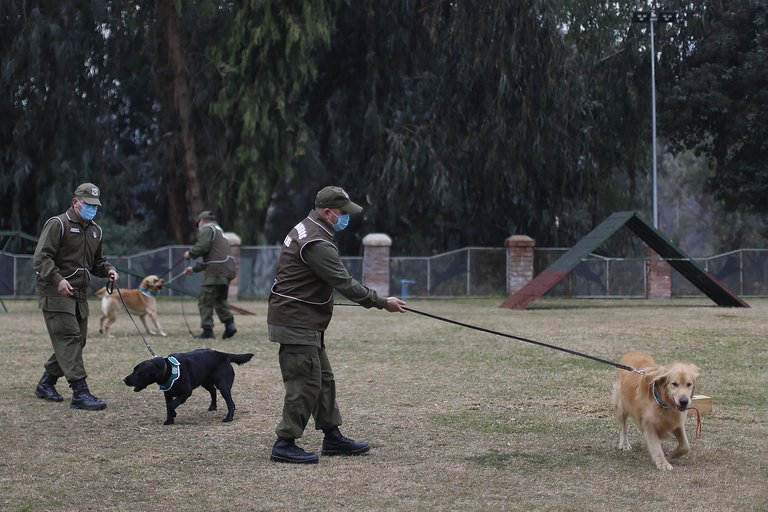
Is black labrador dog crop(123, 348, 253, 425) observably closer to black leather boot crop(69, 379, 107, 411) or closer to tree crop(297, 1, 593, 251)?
black leather boot crop(69, 379, 107, 411)

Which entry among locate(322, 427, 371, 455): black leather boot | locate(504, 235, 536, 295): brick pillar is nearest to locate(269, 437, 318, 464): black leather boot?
locate(322, 427, 371, 455): black leather boot

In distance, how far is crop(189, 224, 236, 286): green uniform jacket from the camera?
15094mm

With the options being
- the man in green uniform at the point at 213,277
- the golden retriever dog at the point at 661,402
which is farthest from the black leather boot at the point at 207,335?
the golden retriever dog at the point at 661,402

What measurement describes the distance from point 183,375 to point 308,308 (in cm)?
193

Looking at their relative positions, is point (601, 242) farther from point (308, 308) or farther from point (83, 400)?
point (308, 308)

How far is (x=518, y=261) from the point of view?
2909 cm

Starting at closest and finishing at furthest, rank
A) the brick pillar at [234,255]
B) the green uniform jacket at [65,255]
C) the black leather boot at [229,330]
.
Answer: the green uniform jacket at [65,255] < the black leather boot at [229,330] < the brick pillar at [234,255]

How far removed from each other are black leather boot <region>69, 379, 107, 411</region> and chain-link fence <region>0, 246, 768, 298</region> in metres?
18.4

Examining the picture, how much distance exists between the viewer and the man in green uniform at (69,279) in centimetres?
900

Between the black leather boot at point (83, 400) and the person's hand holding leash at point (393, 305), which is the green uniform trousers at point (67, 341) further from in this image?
the person's hand holding leash at point (393, 305)

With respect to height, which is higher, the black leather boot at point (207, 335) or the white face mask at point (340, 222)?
the white face mask at point (340, 222)

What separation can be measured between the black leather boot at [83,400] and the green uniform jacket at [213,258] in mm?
5894

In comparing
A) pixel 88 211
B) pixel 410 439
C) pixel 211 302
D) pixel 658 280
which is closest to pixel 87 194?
pixel 88 211

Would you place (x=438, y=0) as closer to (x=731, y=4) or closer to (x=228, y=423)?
(x=731, y=4)
